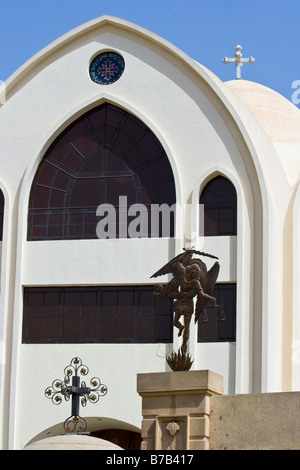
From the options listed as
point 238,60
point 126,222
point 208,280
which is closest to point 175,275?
point 208,280

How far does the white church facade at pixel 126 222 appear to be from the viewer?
23.7m

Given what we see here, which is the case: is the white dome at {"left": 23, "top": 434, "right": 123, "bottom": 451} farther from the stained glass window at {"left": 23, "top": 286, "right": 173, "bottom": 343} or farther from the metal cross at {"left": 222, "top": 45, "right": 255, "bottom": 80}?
the metal cross at {"left": 222, "top": 45, "right": 255, "bottom": 80}

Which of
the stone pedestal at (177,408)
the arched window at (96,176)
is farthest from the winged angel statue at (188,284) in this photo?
the arched window at (96,176)

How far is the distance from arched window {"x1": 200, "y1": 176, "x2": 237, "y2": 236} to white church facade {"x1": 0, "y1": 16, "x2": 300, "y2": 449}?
0.10ft

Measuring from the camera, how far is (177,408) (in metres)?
15.9

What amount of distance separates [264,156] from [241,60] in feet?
21.8

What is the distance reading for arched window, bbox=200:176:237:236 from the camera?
2444 cm

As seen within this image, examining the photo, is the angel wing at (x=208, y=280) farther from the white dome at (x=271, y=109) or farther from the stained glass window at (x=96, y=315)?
the white dome at (x=271, y=109)

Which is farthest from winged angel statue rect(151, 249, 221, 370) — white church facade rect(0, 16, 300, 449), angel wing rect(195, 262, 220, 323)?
white church facade rect(0, 16, 300, 449)

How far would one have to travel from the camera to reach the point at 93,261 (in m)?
24.6

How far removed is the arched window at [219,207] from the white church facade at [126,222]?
0.03 meters

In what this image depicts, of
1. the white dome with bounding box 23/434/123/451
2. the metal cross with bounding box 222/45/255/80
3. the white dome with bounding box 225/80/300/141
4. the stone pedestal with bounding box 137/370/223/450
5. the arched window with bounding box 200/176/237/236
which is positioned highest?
the metal cross with bounding box 222/45/255/80
